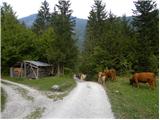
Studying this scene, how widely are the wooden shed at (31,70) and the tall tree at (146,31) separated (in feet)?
51.2

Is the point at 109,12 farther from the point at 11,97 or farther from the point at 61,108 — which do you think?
the point at 61,108

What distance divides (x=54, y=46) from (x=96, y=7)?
19458 mm

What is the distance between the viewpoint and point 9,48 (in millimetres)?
57969

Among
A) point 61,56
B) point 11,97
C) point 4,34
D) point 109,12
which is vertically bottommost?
point 11,97

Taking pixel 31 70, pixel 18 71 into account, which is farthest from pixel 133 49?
pixel 18 71

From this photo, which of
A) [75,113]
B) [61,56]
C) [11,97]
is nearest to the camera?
[75,113]

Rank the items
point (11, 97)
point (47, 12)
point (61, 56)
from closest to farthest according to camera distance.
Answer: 1. point (11, 97)
2. point (61, 56)
3. point (47, 12)

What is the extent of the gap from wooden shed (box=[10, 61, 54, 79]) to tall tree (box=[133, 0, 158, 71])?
51.2ft

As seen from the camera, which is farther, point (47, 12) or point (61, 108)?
point (47, 12)

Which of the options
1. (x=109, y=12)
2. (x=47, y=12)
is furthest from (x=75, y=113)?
(x=47, y=12)

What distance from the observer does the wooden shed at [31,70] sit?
53.9 metres

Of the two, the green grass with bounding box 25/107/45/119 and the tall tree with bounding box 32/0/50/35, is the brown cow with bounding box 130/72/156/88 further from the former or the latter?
the tall tree with bounding box 32/0/50/35

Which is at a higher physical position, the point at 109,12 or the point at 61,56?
the point at 109,12

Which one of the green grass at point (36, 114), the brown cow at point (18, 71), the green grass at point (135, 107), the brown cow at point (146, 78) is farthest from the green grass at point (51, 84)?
the brown cow at point (18, 71)
